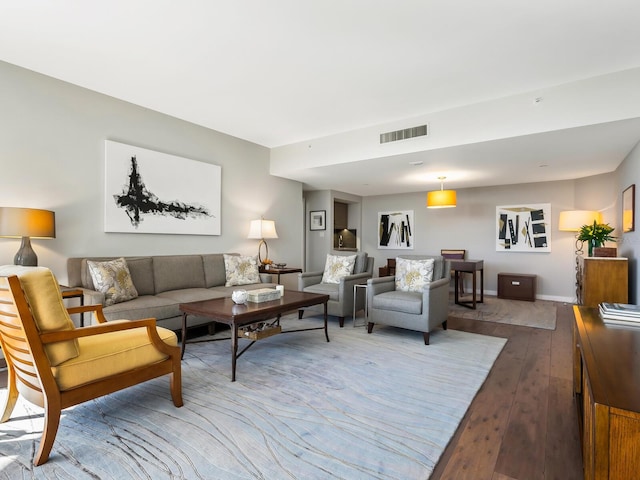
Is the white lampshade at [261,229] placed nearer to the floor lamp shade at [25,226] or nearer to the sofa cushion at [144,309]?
the sofa cushion at [144,309]

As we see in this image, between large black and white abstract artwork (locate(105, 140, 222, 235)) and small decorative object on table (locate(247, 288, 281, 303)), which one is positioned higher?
large black and white abstract artwork (locate(105, 140, 222, 235))

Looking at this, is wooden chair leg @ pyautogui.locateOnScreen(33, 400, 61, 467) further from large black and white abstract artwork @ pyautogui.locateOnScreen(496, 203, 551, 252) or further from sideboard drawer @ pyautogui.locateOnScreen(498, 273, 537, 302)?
large black and white abstract artwork @ pyautogui.locateOnScreen(496, 203, 551, 252)

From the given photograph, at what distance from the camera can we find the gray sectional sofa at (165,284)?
3.19m

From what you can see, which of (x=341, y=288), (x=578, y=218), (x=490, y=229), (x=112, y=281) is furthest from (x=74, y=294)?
(x=490, y=229)

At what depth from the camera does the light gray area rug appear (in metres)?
1.66

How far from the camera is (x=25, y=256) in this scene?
2898 mm

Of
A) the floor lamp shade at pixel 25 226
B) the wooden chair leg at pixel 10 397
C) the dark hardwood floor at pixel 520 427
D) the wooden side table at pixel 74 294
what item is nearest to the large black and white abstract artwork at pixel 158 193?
the floor lamp shade at pixel 25 226

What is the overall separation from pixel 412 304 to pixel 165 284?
2808 mm

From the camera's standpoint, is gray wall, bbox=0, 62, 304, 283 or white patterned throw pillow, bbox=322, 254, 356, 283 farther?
white patterned throw pillow, bbox=322, 254, 356, 283

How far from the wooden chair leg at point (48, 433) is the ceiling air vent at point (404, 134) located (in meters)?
4.10

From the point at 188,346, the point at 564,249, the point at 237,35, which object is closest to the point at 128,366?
the point at 188,346

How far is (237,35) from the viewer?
264 cm

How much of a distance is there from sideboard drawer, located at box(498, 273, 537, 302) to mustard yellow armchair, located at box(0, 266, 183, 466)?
6.16m

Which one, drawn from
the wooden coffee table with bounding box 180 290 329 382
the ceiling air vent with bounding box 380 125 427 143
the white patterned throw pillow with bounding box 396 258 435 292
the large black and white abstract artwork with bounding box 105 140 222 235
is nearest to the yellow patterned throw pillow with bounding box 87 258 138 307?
the large black and white abstract artwork with bounding box 105 140 222 235
